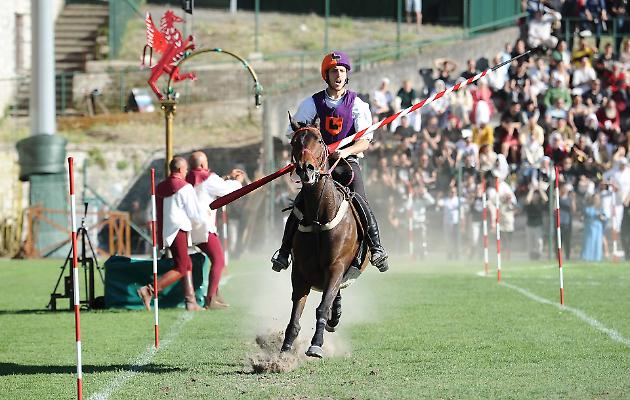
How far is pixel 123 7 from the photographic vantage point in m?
46.1

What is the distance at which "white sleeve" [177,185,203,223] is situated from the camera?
17.7 m

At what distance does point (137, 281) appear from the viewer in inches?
723

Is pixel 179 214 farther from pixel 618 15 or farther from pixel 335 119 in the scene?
pixel 618 15

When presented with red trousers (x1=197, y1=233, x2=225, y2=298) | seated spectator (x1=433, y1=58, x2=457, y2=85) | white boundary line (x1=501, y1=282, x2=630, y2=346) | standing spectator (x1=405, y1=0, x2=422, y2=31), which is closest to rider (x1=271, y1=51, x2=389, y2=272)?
white boundary line (x1=501, y1=282, x2=630, y2=346)

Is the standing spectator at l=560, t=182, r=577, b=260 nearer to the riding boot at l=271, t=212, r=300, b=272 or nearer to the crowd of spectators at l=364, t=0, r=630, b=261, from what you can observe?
the crowd of spectators at l=364, t=0, r=630, b=261

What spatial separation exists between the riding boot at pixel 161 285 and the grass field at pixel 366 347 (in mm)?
196

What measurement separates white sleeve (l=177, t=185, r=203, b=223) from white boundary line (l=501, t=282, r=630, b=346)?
4.78 m

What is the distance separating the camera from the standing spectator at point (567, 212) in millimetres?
30594

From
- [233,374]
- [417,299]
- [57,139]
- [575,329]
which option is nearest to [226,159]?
[57,139]

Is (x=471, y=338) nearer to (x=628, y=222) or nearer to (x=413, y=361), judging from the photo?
(x=413, y=361)

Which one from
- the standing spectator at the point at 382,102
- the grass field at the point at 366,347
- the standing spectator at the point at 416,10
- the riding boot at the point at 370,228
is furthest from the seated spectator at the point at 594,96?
the riding boot at the point at 370,228

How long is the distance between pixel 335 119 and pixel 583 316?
5.03 m

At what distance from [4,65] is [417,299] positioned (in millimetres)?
26548

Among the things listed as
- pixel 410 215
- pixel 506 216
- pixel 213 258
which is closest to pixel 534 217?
pixel 506 216
